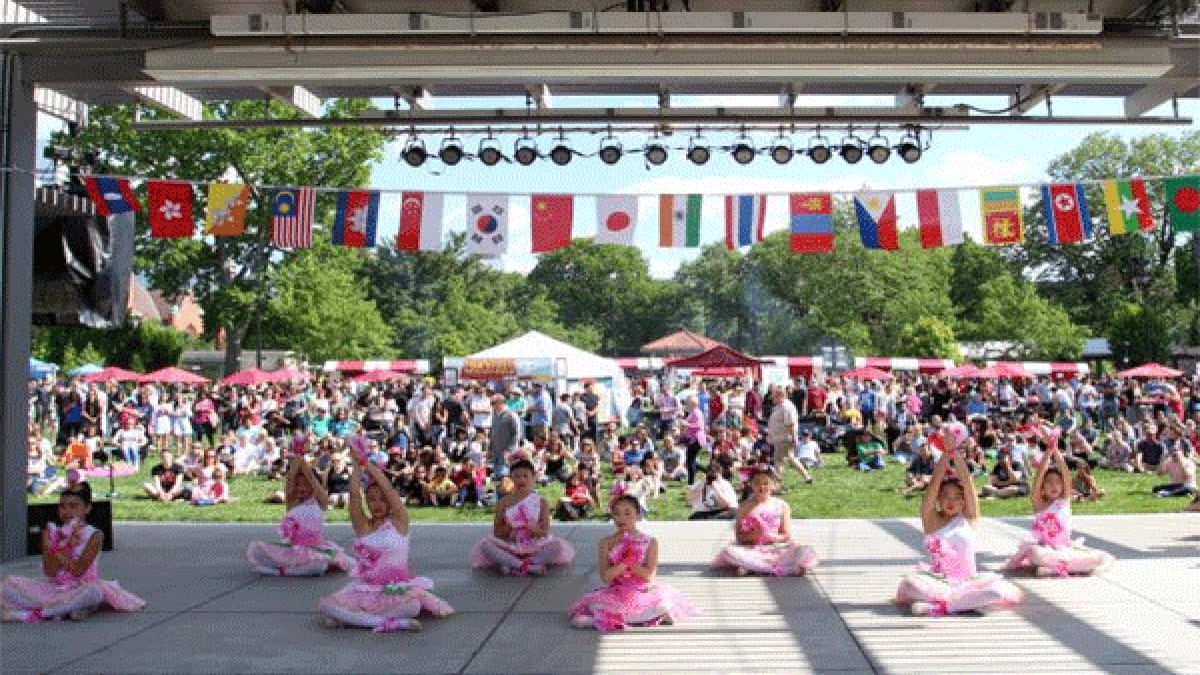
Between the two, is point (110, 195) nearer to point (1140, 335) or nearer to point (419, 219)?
point (419, 219)

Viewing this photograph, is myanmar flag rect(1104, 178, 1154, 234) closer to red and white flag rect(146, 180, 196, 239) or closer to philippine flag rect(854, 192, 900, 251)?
philippine flag rect(854, 192, 900, 251)

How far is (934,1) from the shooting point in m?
9.27

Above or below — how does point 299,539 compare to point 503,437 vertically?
below

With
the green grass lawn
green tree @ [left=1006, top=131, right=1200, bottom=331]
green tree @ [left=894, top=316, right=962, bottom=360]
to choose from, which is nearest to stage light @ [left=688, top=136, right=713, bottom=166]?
the green grass lawn

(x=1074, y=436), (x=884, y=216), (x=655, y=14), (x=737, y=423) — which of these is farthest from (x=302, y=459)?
(x=737, y=423)

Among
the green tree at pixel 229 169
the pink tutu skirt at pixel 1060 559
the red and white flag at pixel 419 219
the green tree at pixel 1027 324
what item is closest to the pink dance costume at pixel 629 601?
the pink tutu skirt at pixel 1060 559

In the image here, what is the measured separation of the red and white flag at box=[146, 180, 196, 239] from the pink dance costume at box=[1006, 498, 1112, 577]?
11434 millimetres

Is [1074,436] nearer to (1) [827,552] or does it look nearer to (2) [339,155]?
(1) [827,552]

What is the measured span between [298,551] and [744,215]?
7833mm

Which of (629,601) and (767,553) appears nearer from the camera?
(629,601)

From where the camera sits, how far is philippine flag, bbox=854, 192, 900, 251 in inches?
615

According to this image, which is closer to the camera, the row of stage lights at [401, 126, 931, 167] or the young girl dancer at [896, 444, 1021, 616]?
the young girl dancer at [896, 444, 1021, 616]

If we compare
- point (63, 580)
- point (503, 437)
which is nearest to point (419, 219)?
point (503, 437)

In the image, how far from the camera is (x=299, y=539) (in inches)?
412
